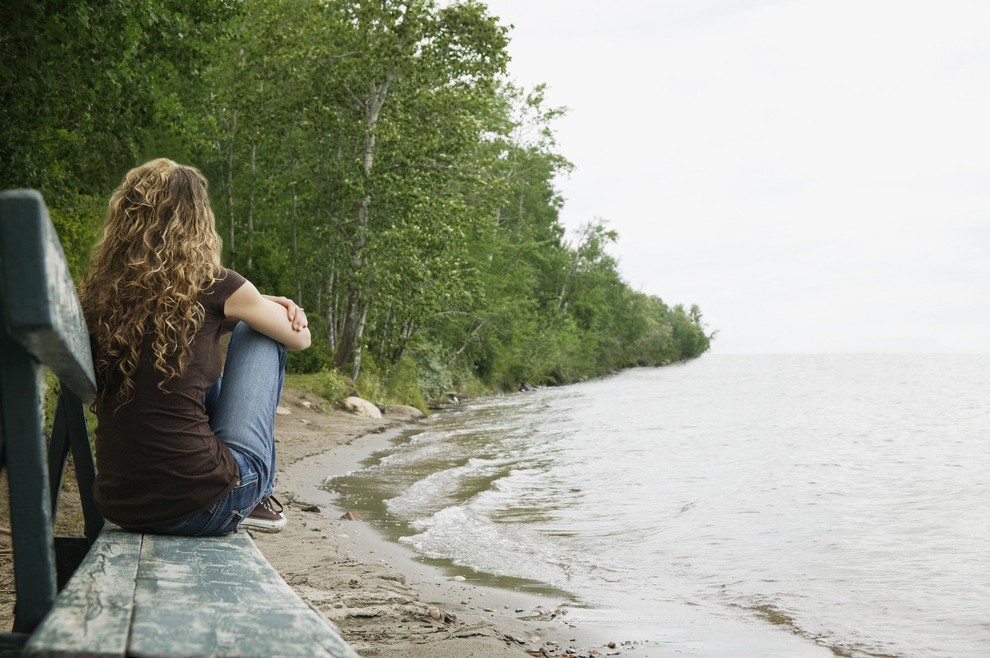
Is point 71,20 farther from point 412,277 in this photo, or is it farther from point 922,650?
point 412,277

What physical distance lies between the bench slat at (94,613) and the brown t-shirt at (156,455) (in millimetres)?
433

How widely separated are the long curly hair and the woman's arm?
0.12 metres

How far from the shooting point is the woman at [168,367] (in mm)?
2887

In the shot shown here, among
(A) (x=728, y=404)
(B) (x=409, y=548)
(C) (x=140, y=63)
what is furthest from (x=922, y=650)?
(A) (x=728, y=404)

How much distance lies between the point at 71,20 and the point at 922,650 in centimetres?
775

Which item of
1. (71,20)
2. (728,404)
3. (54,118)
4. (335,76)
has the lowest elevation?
(728,404)

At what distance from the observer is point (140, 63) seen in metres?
9.47

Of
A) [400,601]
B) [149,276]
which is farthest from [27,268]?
[400,601]

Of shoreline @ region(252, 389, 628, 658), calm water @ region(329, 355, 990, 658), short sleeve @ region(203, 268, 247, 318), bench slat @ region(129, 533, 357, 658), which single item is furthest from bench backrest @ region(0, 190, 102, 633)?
calm water @ region(329, 355, 990, 658)

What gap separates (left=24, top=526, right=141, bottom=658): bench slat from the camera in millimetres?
1466

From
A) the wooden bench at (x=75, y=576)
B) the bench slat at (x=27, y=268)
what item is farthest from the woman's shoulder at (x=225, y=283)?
the bench slat at (x=27, y=268)

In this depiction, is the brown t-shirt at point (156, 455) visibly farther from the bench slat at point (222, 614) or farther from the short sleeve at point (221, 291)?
the bench slat at point (222, 614)

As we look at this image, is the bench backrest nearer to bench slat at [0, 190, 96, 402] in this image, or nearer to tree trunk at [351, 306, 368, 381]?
bench slat at [0, 190, 96, 402]

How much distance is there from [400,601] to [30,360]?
146 inches
